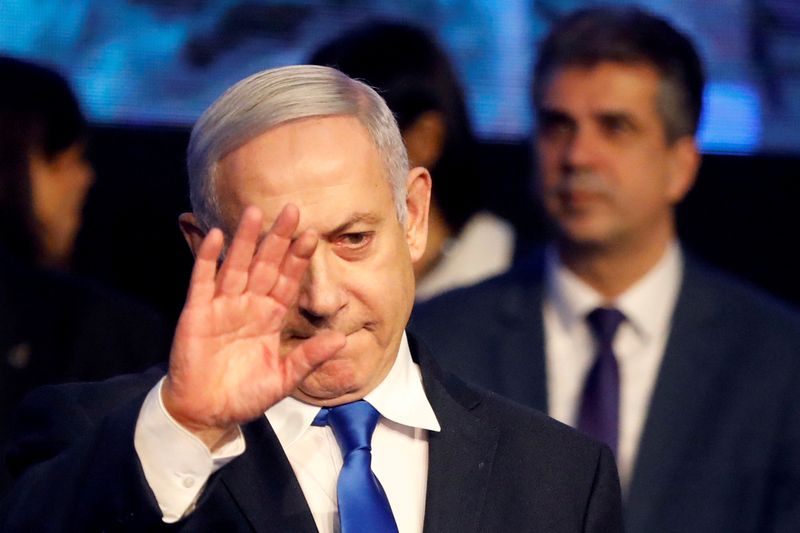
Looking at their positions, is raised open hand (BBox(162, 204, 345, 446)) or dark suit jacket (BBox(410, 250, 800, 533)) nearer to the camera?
raised open hand (BBox(162, 204, 345, 446))

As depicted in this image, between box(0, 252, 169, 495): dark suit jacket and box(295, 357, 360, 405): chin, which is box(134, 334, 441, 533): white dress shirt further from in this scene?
box(0, 252, 169, 495): dark suit jacket

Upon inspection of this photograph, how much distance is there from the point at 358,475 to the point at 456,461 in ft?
0.54

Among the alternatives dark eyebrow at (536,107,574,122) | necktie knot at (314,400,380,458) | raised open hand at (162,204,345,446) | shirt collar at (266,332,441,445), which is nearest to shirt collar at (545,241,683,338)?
dark eyebrow at (536,107,574,122)

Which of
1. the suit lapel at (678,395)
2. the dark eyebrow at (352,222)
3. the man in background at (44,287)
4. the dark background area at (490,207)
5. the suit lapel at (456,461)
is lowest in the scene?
the dark background area at (490,207)

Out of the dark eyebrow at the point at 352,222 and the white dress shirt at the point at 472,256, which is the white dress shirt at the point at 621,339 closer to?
the white dress shirt at the point at 472,256

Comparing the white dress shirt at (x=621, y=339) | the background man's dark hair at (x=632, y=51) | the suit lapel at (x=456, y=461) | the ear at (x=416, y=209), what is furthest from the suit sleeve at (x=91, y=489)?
the background man's dark hair at (x=632, y=51)

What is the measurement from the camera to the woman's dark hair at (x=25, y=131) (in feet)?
12.2

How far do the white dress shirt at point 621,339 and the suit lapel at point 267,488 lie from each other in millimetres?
1234

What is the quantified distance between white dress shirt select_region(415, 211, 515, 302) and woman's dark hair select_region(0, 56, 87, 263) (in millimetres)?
927

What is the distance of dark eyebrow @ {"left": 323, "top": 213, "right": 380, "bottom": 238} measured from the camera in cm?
215

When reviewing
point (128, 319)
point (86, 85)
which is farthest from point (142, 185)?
point (128, 319)

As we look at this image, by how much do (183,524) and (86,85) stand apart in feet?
8.25

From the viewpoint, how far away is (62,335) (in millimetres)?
3404

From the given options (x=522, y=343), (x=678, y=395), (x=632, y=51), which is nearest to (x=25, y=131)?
(x=522, y=343)
